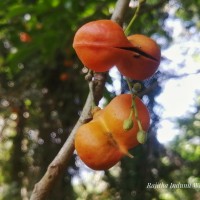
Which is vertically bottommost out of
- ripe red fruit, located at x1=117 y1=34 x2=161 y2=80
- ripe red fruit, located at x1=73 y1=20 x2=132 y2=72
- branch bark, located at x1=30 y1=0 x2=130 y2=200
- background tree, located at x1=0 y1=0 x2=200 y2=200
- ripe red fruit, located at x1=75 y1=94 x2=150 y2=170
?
background tree, located at x1=0 y1=0 x2=200 y2=200

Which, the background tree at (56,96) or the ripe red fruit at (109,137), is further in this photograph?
the background tree at (56,96)

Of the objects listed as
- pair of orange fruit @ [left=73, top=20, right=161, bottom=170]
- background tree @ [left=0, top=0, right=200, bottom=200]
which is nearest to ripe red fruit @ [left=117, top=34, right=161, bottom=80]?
pair of orange fruit @ [left=73, top=20, right=161, bottom=170]

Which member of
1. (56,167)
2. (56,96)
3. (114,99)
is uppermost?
(114,99)

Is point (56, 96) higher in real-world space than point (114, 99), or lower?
lower

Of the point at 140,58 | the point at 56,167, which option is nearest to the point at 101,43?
the point at 140,58

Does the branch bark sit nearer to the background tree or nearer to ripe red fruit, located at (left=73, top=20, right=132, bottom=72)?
ripe red fruit, located at (left=73, top=20, right=132, bottom=72)

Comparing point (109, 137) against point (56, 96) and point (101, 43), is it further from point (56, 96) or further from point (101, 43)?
point (56, 96)

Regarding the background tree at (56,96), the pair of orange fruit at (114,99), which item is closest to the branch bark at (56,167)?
the pair of orange fruit at (114,99)

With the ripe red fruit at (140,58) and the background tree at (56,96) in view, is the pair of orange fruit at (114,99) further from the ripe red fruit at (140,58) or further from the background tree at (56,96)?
the background tree at (56,96)
